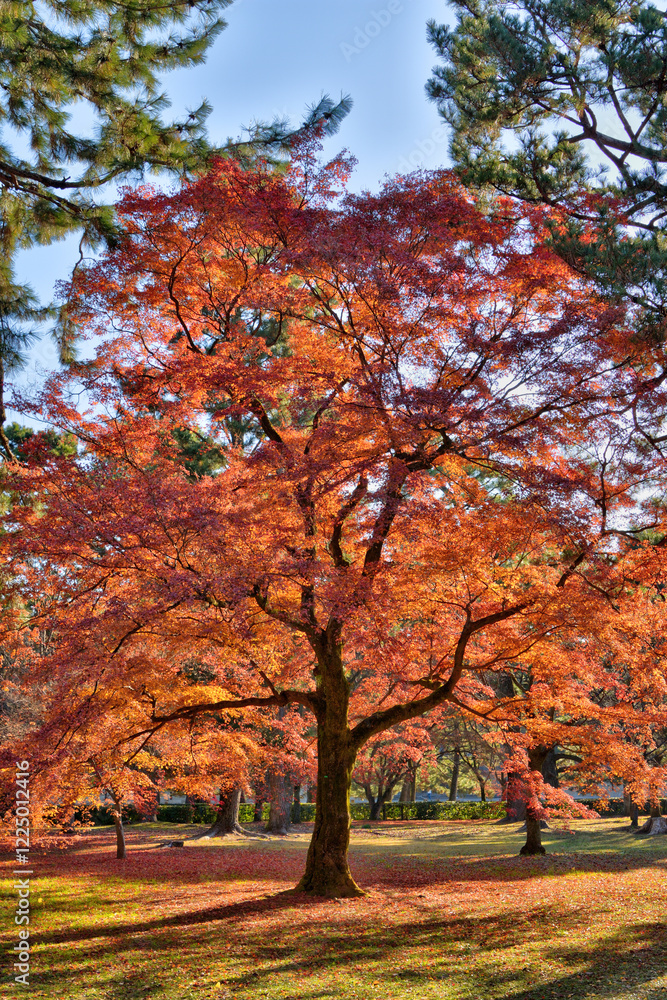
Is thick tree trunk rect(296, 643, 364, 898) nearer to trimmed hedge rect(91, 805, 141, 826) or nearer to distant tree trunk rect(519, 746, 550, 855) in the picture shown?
distant tree trunk rect(519, 746, 550, 855)

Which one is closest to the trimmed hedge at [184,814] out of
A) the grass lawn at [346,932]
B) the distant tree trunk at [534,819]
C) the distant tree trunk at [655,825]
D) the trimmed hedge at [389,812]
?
the trimmed hedge at [389,812]

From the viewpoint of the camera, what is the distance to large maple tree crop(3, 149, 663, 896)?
7.70m

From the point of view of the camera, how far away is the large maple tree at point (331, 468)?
Result: 7699 mm

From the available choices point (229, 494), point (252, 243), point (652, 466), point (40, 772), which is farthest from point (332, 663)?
point (252, 243)

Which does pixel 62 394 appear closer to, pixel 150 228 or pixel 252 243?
pixel 150 228

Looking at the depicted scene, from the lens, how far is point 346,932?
754cm

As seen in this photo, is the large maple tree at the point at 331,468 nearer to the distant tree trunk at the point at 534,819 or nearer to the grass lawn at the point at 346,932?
the grass lawn at the point at 346,932

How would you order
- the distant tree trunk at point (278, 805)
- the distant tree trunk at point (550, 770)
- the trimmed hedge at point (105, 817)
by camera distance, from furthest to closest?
the trimmed hedge at point (105, 817) → the distant tree trunk at point (278, 805) → the distant tree trunk at point (550, 770)

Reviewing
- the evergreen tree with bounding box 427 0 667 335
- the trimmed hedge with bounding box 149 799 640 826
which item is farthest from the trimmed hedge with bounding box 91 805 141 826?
the evergreen tree with bounding box 427 0 667 335

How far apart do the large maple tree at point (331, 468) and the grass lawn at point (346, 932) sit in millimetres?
1660

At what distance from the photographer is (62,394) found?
9.45 meters

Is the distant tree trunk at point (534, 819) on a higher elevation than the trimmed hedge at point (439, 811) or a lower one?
higher

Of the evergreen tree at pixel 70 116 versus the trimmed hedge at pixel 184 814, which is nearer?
the evergreen tree at pixel 70 116

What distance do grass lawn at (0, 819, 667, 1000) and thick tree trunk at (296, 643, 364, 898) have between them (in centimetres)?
37
